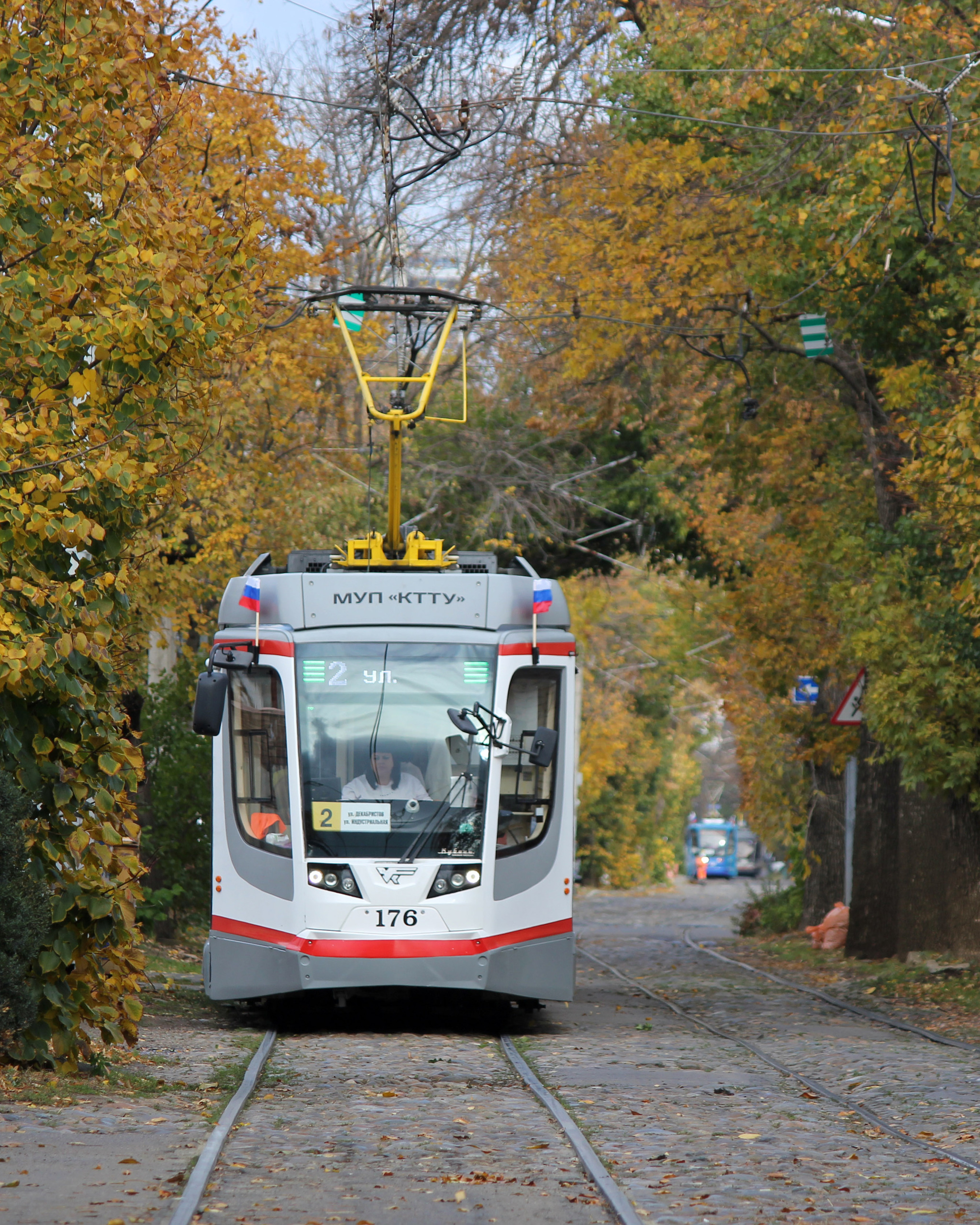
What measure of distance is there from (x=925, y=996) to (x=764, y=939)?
10.4 meters

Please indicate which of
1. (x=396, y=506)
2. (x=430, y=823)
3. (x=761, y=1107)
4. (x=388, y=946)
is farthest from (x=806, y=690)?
(x=761, y=1107)

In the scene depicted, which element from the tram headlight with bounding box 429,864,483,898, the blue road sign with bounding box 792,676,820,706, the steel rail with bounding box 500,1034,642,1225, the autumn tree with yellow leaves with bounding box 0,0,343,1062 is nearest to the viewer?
the steel rail with bounding box 500,1034,642,1225

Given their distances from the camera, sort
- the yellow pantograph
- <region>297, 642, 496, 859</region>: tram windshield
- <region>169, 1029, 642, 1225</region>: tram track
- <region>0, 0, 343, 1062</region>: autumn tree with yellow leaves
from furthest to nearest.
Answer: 1. the yellow pantograph
2. <region>297, 642, 496, 859</region>: tram windshield
3. <region>0, 0, 343, 1062</region>: autumn tree with yellow leaves
4. <region>169, 1029, 642, 1225</region>: tram track

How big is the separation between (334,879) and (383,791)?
709mm

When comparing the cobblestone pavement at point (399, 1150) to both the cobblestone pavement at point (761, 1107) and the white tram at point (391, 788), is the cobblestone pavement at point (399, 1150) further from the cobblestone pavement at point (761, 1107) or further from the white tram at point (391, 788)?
the white tram at point (391, 788)

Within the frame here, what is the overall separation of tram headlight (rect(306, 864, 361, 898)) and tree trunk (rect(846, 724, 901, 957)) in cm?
920

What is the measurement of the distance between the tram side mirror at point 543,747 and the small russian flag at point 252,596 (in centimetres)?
229

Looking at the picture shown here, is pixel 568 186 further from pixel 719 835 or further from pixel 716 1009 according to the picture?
pixel 719 835

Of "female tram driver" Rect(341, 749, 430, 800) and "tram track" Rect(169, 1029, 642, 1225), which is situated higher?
"female tram driver" Rect(341, 749, 430, 800)

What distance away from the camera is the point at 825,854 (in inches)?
1008

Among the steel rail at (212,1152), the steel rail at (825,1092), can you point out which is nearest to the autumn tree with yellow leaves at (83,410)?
the steel rail at (212,1152)

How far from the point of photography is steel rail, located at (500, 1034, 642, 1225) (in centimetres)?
654

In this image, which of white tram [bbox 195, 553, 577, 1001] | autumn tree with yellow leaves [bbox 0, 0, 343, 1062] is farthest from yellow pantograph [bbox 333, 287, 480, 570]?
autumn tree with yellow leaves [bbox 0, 0, 343, 1062]

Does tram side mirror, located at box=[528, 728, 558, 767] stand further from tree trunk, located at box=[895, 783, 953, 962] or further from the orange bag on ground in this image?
the orange bag on ground
